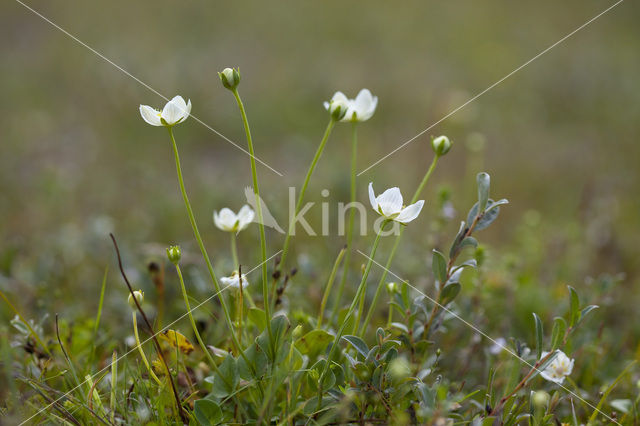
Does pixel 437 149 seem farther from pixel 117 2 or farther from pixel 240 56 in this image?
pixel 117 2

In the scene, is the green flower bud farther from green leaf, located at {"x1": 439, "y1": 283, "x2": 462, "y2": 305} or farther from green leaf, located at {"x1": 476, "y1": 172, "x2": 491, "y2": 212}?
green leaf, located at {"x1": 476, "y1": 172, "x2": 491, "y2": 212}

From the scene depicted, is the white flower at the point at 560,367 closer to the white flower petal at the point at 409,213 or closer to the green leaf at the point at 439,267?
the green leaf at the point at 439,267

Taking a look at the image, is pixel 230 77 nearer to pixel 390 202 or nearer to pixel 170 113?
pixel 170 113

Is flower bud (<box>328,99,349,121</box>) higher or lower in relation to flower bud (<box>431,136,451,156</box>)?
higher

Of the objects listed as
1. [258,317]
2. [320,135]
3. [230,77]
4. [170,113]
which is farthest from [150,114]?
[320,135]

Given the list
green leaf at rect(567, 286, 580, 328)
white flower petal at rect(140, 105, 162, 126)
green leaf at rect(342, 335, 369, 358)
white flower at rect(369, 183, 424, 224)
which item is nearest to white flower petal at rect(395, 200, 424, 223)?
white flower at rect(369, 183, 424, 224)

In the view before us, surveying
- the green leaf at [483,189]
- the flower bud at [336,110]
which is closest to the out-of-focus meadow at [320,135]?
the green leaf at [483,189]

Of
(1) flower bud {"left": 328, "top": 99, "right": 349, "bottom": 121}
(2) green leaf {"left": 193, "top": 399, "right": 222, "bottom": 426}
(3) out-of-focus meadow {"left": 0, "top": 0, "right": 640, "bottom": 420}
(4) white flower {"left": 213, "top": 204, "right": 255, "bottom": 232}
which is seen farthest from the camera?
(3) out-of-focus meadow {"left": 0, "top": 0, "right": 640, "bottom": 420}
